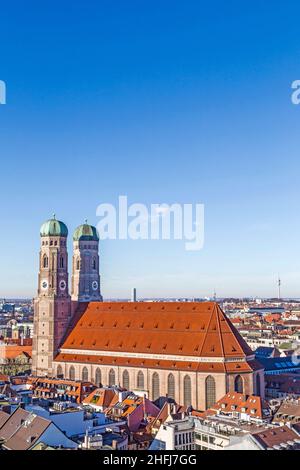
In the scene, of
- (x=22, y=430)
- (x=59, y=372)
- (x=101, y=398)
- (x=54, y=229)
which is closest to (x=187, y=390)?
(x=101, y=398)

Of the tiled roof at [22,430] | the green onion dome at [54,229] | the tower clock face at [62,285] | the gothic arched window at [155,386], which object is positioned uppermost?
the green onion dome at [54,229]

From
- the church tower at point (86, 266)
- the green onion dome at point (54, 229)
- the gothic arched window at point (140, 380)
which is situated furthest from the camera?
the church tower at point (86, 266)

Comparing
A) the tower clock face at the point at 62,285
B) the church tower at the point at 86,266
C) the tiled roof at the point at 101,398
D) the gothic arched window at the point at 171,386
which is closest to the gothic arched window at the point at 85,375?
the tiled roof at the point at 101,398

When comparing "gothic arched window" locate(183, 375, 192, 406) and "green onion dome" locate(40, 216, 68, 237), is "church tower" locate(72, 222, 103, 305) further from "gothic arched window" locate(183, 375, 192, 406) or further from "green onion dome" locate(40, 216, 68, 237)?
"gothic arched window" locate(183, 375, 192, 406)

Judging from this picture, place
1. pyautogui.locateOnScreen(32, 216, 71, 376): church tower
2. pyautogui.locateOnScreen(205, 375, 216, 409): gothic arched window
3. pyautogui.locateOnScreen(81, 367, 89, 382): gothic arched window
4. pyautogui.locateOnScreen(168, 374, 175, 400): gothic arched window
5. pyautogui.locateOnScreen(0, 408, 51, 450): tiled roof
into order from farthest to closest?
pyautogui.locateOnScreen(32, 216, 71, 376): church tower, pyautogui.locateOnScreen(81, 367, 89, 382): gothic arched window, pyautogui.locateOnScreen(168, 374, 175, 400): gothic arched window, pyautogui.locateOnScreen(205, 375, 216, 409): gothic arched window, pyautogui.locateOnScreen(0, 408, 51, 450): tiled roof

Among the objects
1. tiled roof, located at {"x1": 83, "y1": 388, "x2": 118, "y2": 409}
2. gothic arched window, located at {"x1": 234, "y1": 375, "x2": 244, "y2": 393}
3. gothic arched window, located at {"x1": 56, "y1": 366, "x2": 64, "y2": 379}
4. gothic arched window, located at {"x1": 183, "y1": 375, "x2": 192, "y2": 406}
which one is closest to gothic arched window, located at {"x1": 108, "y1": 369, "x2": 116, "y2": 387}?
gothic arched window, located at {"x1": 56, "y1": 366, "x2": 64, "y2": 379}

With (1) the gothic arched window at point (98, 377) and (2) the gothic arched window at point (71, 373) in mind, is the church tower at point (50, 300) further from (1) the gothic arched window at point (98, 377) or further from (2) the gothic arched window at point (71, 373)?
(1) the gothic arched window at point (98, 377)

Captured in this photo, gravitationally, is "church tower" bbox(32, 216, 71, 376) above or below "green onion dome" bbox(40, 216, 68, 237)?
below
